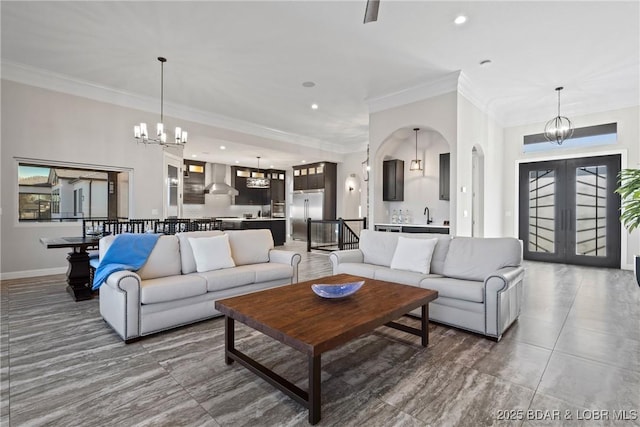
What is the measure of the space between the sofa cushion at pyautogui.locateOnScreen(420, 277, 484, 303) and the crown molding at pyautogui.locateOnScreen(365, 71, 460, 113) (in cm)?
338

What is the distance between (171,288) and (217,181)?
28.2ft

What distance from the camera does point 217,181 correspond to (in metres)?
10.9

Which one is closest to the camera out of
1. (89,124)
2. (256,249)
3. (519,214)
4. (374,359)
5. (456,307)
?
(374,359)

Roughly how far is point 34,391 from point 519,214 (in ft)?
27.4

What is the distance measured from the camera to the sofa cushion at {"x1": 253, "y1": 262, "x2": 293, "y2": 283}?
3.57m

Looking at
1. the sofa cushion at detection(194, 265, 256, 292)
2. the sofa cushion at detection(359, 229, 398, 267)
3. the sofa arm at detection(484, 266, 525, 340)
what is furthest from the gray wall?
the sofa arm at detection(484, 266, 525, 340)

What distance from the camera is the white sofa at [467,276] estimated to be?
271 centimetres

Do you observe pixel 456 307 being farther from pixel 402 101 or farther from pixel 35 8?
pixel 35 8

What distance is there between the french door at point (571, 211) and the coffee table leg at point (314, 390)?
23.8 feet

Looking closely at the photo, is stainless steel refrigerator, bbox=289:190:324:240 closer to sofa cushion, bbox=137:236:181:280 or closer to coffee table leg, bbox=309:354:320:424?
sofa cushion, bbox=137:236:181:280

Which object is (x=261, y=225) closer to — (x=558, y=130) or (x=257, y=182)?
(x=257, y=182)

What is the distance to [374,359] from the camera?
2.34 metres

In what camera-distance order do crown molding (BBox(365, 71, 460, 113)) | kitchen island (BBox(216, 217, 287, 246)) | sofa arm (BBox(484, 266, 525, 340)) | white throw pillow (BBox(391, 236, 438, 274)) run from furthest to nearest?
kitchen island (BBox(216, 217, 287, 246)), crown molding (BBox(365, 71, 460, 113)), white throw pillow (BBox(391, 236, 438, 274)), sofa arm (BBox(484, 266, 525, 340))

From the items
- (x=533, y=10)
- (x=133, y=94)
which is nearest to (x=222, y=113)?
(x=133, y=94)
